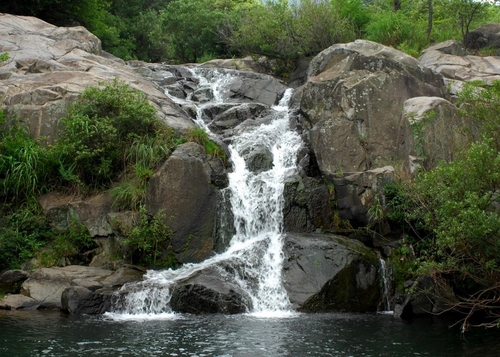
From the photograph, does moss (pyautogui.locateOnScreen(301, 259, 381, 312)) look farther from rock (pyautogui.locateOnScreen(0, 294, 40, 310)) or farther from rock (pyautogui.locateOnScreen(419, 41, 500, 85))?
rock (pyautogui.locateOnScreen(419, 41, 500, 85))

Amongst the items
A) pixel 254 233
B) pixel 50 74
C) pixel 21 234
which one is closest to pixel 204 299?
pixel 254 233

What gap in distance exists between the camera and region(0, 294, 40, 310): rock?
52.1 ft

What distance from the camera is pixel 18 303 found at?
15953mm

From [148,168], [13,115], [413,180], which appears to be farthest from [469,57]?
[13,115]

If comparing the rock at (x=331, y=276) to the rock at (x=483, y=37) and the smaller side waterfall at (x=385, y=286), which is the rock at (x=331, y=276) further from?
the rock at (x=483, y=37)

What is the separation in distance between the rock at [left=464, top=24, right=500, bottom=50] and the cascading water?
11214 millimetres

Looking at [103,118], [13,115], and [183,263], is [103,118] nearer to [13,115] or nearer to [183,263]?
[13,115]

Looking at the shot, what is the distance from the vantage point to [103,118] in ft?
64.7

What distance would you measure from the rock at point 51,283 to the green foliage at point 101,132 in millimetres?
3575

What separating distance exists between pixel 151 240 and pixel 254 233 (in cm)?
320

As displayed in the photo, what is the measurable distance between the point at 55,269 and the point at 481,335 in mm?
11163

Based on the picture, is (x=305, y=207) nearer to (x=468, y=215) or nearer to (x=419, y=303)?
(x=419, y=303)

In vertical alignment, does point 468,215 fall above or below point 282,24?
below

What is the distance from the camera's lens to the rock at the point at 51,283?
16047 millimetres
